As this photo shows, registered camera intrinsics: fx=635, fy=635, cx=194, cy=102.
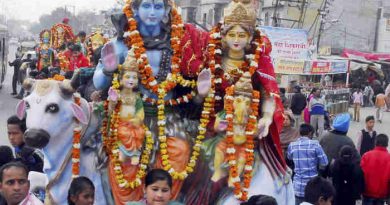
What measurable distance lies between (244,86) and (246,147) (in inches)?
17.5

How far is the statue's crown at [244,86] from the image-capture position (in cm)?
464

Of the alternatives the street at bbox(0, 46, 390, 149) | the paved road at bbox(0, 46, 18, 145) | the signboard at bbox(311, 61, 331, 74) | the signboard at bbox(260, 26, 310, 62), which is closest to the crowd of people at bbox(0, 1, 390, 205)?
the paved road at bbox(0, 46, 18, 145)

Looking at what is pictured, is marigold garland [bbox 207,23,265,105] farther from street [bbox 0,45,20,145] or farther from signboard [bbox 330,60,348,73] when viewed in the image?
signboard [bbox 330,60,348,73]

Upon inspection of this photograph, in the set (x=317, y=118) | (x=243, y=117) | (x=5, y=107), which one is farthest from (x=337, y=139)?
(x=5, y=107)

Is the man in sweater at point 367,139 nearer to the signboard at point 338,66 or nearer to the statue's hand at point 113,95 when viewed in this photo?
the statue's hand at point 113,95

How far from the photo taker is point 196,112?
4.96 meters

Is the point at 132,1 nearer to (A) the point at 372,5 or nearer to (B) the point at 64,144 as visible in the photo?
(B) the point at 64,144

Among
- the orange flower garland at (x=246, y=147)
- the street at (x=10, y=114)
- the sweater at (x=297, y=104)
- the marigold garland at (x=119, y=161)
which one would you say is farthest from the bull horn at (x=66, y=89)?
the sweater at (x=297, y=104)

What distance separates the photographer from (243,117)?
4617mm

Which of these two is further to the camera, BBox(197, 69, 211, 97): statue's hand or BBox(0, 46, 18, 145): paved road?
BBox(0, 46, 18, 145): paved road

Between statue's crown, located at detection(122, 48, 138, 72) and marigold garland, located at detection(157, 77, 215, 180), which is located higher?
statue's crown, located at detection(122, 48, 138, 72)

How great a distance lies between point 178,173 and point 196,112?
1.94 ft

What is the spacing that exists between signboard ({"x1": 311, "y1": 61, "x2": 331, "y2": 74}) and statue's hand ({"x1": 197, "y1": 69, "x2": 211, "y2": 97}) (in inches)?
432

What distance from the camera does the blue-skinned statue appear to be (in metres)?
4.59
